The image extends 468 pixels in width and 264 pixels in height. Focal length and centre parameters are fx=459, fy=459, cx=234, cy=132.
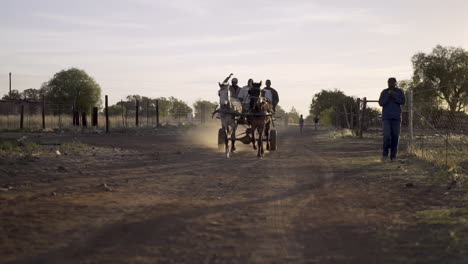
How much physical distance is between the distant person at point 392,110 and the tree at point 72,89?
50.3m

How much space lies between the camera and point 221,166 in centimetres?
1227

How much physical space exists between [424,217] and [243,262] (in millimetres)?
3134

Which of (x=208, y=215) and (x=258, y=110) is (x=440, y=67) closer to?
(x=258, y=110)

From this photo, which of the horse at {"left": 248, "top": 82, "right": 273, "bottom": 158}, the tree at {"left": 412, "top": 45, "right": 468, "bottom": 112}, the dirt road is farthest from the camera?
the tree at {"left": 412, "top": 45, "right": 468, "bottom": 112}

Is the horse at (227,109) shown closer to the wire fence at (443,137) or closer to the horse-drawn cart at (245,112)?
the horse-drawn cart at (245,112)

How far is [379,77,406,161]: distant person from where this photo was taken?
43.3 feet

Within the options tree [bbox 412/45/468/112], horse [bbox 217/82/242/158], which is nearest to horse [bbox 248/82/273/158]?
horse [bbox 217/82/242/158]

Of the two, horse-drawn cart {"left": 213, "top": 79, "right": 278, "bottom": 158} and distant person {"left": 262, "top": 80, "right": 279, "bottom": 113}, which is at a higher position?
distant person {"left": 262, "top": 80, "right": 279, "bottom": 113}

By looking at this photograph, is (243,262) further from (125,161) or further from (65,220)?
(125,161)

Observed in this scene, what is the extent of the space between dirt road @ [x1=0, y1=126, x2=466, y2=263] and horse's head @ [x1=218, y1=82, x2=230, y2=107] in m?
3.72

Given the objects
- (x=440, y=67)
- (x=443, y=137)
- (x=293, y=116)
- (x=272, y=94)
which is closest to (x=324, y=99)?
(x=440, y=67)

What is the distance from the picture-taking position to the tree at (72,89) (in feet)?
191

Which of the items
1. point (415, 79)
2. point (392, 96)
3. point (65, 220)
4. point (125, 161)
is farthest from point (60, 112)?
point (415, 79)

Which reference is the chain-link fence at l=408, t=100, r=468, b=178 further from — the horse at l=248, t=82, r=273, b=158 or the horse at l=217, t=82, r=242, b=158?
the horse at l=217, t=82, r=242, b=158
